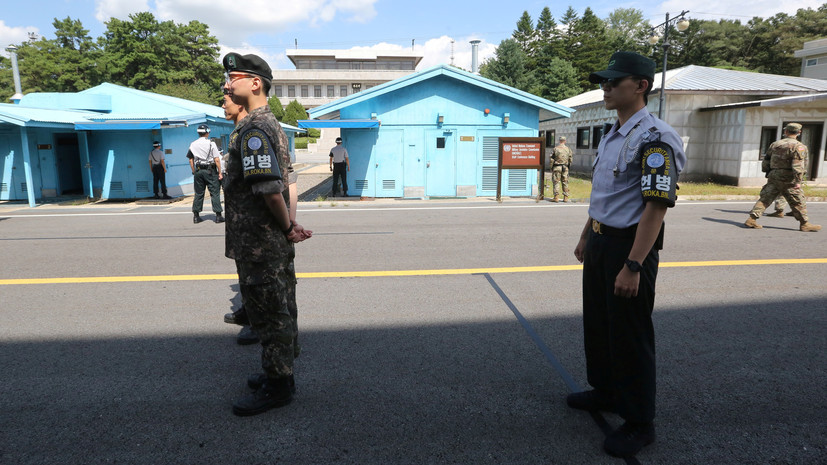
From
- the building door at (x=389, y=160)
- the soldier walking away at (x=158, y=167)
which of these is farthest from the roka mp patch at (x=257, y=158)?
the soldier walking away at (x=158, y=167)

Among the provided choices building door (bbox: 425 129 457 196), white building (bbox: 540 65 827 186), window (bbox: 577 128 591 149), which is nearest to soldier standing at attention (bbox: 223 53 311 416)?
building door (bbox: 425 129 457 196)

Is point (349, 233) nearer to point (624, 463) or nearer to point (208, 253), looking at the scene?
point (208, 253)

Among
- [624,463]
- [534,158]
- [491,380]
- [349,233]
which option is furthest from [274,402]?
[534,158]

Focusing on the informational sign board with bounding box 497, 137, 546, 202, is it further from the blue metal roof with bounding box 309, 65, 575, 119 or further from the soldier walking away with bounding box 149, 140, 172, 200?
the soldier walking away with bounding box 149, 140, 172, 200

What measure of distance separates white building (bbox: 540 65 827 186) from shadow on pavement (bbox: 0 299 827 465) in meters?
15.5

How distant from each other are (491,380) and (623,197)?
1517mm

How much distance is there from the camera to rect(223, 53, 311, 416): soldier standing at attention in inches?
113

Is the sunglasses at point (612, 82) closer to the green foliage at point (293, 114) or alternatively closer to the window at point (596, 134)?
the window at point (596, 134)

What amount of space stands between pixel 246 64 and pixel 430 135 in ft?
41.1

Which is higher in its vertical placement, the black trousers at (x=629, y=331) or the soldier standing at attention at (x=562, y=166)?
the soldier standing at attention at (x=562, y=166)

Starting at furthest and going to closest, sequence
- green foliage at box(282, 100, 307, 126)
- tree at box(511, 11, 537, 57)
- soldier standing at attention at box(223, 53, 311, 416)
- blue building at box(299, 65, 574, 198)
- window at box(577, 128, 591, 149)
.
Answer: tree at box(511, 11, 537, 57) < green foliage at box(282, 100, 307, 126) < window at box(577, 128, 591, 149) < blue building at box(299, 65, 574, 198) < soldier standing at attention at box(223, 53, 311, 416)

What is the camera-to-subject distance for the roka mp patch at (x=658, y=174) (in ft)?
7.64

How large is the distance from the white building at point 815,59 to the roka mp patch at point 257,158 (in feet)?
151

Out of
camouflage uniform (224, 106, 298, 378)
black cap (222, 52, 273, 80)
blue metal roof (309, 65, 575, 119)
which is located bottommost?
camouflage uniform (224, 106, 298, 378)
